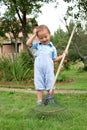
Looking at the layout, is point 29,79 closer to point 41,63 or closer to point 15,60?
point 15,60

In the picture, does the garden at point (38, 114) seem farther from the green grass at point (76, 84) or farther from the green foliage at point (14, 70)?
the green foliage at point (14, 70)

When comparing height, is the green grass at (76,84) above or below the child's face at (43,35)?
below

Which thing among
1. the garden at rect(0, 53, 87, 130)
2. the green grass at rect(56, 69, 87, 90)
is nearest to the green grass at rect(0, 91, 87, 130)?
the garden at rect(0, 53, 87, 130)

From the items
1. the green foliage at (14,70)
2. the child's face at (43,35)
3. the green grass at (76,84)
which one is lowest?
the green grass at (76,84)

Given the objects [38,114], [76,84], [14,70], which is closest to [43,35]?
[38,114]

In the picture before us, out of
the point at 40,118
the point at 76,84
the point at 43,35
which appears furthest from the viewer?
the point at 76,84

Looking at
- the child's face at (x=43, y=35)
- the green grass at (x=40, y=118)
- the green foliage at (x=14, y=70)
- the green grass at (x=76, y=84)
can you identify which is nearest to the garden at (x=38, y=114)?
the green grass at (x=40, y=118)

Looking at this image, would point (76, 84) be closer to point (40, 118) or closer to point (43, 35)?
point (43, 35)

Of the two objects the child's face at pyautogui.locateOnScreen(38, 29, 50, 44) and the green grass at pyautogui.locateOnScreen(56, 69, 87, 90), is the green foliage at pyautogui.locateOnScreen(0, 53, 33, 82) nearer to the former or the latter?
the green grass at pyautogui.locateOnScreen(56, 69, 87, 90)

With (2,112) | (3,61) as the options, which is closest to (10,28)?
(3,61)

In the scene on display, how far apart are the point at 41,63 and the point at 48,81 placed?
313mm

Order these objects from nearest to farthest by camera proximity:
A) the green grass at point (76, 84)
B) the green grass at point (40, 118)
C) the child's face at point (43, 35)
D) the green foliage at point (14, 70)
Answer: the green grass at point (40, 118) → the child's face at point (43, 35) → the green grass at point (76, 84) → the green foliage at point (14, 70)

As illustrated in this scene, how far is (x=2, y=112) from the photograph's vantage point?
20.2 feet

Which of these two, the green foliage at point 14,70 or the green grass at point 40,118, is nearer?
the green grass at point 40,118
